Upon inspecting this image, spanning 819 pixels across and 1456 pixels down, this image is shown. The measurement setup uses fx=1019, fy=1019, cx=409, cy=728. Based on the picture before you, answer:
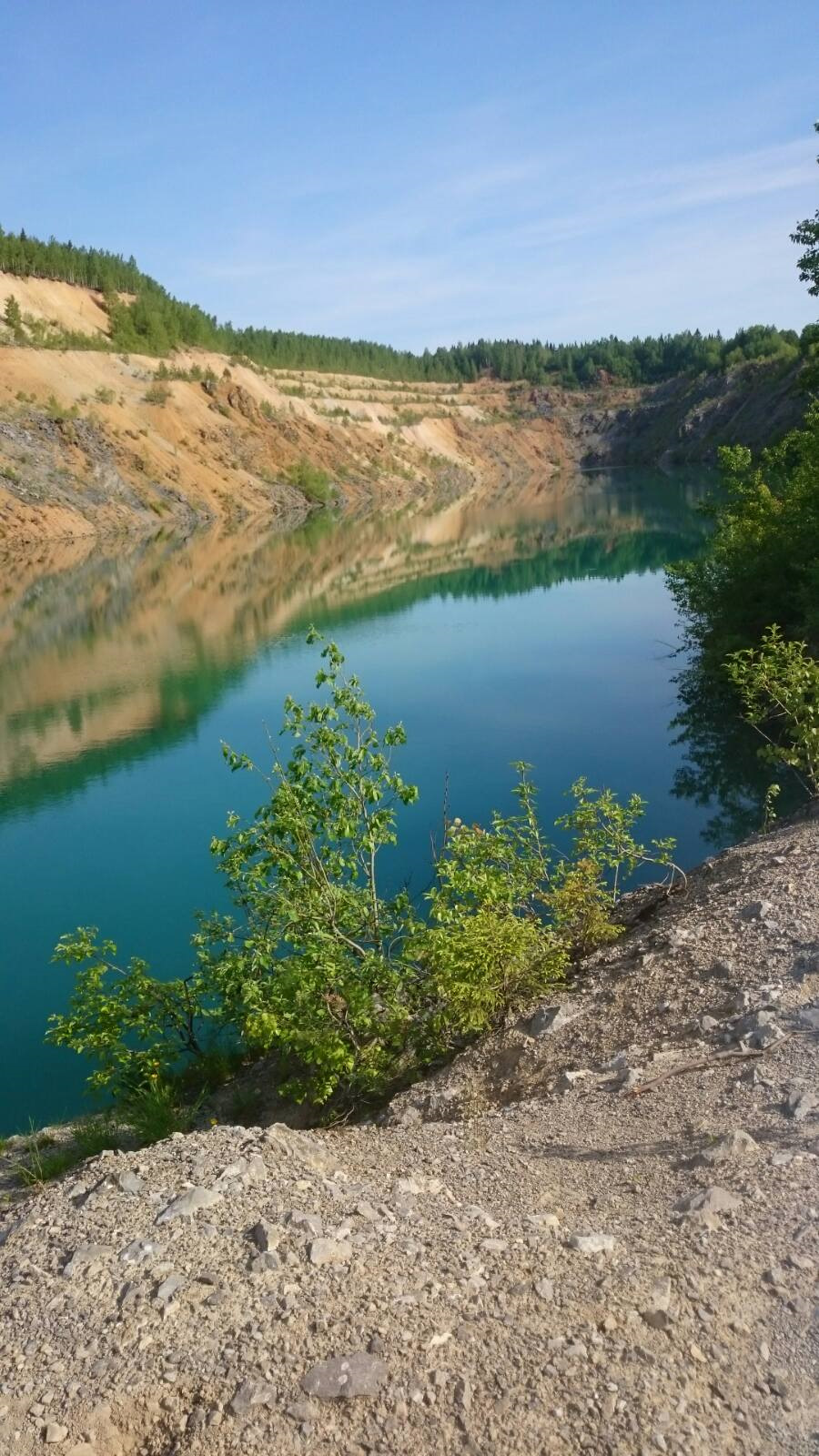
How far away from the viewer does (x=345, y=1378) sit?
393cm

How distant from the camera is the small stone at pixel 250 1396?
153 inches

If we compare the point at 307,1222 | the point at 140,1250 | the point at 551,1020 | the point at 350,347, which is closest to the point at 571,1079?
the point at 551,1020

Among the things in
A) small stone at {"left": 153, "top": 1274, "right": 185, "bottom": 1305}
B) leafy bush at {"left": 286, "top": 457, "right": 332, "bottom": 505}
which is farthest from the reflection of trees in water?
leafy bush at {"left": 286, "top": 457, "right": 332, "bottom": 505}

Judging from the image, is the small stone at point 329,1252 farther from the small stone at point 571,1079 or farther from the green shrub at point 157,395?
the green shrub at point 157,395

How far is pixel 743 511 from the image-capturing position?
22.0 metres

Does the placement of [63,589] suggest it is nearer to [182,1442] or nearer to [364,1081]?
[364,1081]

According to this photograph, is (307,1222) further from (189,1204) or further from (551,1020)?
(551,1020)

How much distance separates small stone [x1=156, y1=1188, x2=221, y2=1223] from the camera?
5043 millimetres

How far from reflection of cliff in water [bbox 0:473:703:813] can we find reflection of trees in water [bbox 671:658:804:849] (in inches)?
426

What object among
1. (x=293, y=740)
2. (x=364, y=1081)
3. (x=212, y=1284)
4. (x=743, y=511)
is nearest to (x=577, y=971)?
(x=364, y=1081)

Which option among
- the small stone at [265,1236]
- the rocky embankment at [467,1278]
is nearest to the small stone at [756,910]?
the rocky embankment at [467,1278]

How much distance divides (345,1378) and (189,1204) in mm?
1469

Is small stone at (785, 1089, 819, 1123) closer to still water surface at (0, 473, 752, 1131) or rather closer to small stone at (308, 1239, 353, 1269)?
small stone at (308, 1239, 353, 1269)

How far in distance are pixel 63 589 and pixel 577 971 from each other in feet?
123
